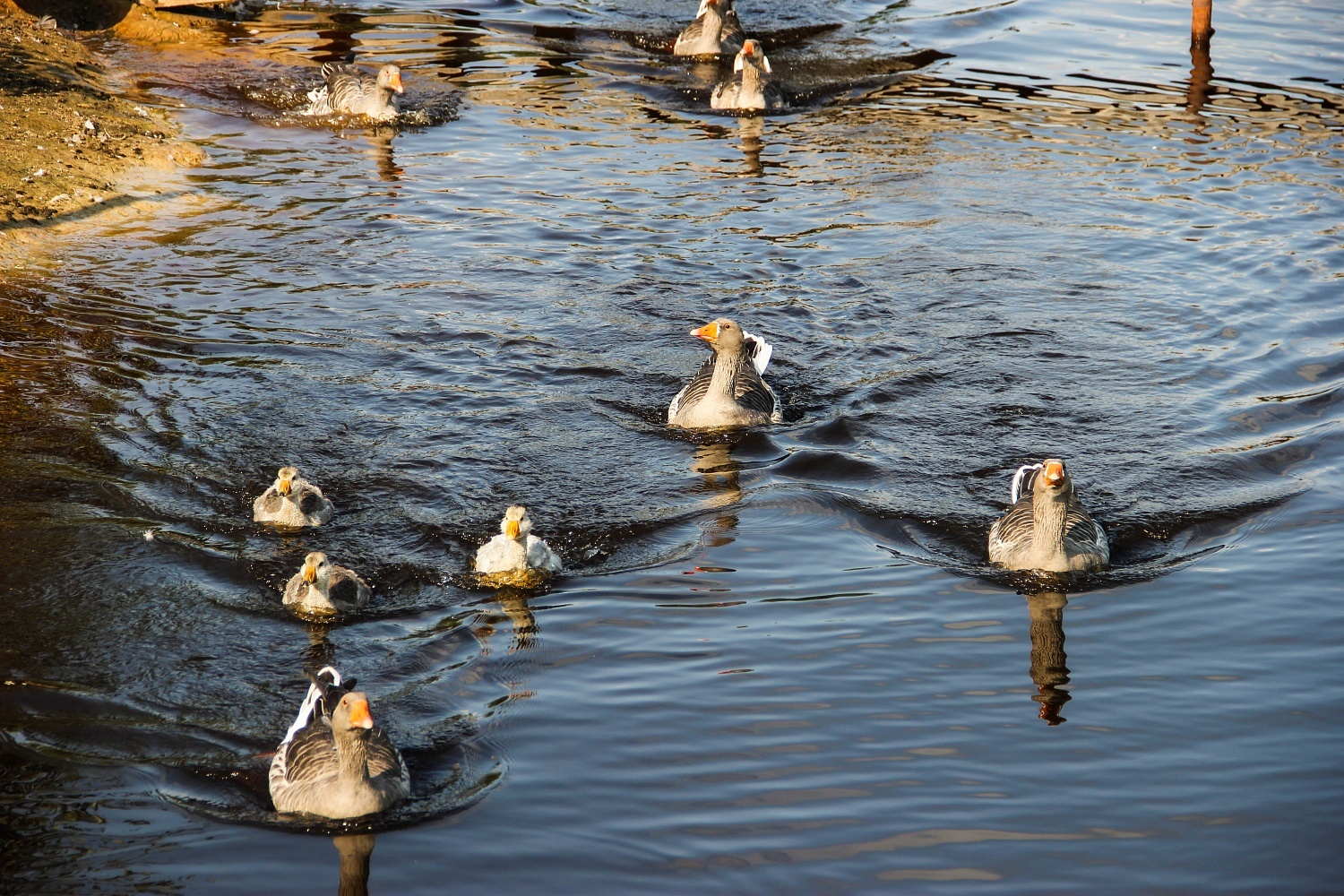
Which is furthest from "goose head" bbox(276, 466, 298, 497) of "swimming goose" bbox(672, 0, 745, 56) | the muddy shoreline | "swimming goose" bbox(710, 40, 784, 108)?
"swimming goose" bbox(672, 0, 745, 56)

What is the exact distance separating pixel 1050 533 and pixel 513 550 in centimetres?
386

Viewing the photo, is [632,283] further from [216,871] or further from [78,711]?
[216,871]

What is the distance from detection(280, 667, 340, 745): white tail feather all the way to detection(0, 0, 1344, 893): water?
31 centimetres

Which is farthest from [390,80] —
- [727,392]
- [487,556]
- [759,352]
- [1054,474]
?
[1054,474]

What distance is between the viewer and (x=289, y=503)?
967cm

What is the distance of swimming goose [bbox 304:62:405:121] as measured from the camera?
19.4 meters

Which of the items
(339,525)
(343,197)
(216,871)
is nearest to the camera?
(216,871)

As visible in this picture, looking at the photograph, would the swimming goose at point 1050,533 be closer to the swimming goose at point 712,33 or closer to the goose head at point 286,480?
the goose head at point 286,480

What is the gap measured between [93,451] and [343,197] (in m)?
7.23

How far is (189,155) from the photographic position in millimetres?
17281

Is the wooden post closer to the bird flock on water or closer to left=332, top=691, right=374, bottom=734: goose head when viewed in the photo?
the bird flock on water

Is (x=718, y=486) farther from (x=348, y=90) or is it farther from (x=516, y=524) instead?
(x=348, y=90)

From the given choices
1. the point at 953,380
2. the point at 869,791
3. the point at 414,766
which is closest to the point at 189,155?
the point at 953,380

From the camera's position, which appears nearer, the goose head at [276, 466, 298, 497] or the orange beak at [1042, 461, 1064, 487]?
the orange beak at [1042, 461, 1064, 487]
